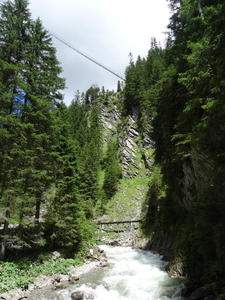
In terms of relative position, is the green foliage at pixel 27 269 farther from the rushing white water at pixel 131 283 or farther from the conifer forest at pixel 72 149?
the rushing white water at pixel 131 283

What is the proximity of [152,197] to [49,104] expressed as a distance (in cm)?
1787

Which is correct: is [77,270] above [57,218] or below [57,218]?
below

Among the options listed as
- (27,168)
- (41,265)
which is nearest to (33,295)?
(41,265)

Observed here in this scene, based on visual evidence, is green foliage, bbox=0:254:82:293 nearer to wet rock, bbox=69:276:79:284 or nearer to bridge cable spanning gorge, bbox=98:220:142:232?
wet rock, bbox=69:276:79:284

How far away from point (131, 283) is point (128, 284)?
9.6 inches

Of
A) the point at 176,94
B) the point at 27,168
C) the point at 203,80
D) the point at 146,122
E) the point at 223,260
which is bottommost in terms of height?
the point at 223,260

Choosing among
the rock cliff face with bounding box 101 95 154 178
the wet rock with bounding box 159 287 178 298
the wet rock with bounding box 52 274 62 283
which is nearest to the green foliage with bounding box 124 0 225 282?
the wet rock with bounding box 159 287 178 298

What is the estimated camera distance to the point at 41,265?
13.3 meters

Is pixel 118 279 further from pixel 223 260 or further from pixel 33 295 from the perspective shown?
pixel 223 260

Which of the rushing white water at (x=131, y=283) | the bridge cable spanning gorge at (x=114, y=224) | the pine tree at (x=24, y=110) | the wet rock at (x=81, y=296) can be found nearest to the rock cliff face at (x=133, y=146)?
the bridge cable spanning gorge at (x=114, y=224)

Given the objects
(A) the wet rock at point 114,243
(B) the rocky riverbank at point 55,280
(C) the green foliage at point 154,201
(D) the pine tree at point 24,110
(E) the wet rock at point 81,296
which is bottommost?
(A) the wet rock at point 114,243

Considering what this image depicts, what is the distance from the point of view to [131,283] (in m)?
11.6

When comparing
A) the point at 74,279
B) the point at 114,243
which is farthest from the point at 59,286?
the point at 114,243

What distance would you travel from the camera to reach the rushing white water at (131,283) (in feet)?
32.7
